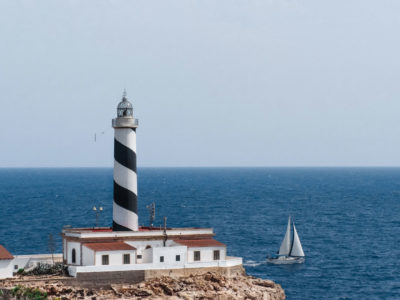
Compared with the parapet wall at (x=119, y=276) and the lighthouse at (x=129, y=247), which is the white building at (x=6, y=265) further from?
the parapet wall at (x=119, y=276)

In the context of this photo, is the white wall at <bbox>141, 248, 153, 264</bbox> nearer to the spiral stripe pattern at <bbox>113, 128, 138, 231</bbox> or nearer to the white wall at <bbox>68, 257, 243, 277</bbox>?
the white wall at <bbox>68, 257, 243, 277</bbox>

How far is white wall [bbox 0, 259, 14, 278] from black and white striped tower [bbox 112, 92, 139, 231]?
9681 millimetres

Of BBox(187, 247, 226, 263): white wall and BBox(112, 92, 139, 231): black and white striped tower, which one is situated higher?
BBox(112, 92, 139, 231): black and white striped tower

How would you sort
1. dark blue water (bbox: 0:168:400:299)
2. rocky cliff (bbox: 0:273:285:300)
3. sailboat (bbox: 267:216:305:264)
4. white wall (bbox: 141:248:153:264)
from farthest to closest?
sailboat (bbox: 267:216:305:264) → dark blue water (bbox: 0:168:400:299) → white wall (bbox: 141:248:153:264) → rocky cliff (bbox: 0:273:285:300)

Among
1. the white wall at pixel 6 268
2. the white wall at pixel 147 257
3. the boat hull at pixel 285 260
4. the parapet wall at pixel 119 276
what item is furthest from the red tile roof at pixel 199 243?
the boat hull at pixel 285 260

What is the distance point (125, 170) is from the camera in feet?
207

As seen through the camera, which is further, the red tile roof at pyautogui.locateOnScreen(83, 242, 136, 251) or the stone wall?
the red tile roof at pyautogui.locateOnScreen(83, 242, 136, 251)

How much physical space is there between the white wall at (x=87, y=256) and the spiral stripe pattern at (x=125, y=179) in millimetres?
5259

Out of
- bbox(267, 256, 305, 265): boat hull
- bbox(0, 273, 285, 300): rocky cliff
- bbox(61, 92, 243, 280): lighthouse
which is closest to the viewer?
bbox(0, 273, 285, 300): rocky cliff

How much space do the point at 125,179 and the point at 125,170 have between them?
729 millimetres

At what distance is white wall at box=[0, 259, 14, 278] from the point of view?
57.1 meters

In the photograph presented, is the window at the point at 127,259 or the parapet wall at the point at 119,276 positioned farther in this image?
the window at the point at 127,259

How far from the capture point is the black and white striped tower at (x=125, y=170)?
63.0m

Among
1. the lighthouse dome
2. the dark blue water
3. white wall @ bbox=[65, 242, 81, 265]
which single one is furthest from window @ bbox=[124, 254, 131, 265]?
the dark blue water
